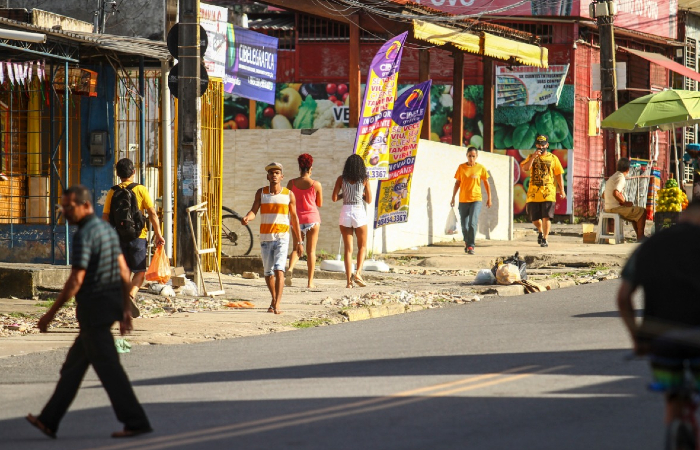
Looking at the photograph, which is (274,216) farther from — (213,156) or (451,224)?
(451,224)

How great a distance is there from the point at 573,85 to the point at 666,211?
1502 cm

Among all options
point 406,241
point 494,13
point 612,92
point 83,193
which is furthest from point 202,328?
point 494,13

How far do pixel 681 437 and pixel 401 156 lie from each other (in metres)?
15.6

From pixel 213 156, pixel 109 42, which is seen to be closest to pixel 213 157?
pixel 213 156

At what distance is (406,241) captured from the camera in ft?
74.0

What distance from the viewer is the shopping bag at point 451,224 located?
24.6 m

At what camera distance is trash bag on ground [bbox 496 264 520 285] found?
16.6 m

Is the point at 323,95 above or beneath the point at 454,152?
above

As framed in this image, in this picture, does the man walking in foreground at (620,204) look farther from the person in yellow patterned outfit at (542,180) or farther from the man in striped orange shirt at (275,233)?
the man in striped orange shirt at (275,233)

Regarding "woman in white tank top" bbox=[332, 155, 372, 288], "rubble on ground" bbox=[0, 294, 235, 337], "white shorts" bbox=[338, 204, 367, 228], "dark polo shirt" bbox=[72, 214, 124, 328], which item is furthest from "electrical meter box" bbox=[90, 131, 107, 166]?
"dark polo shirt" bbox=[72, 214, 124, 328]

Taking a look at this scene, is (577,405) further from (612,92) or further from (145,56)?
(612,92)

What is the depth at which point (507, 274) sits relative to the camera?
54.6ft

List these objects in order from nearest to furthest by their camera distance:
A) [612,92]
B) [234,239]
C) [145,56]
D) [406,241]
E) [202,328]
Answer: [202,328] → [145,56] → [234,239] → [406,241] → [612,92]

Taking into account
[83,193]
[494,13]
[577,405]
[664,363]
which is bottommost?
[577,405]
